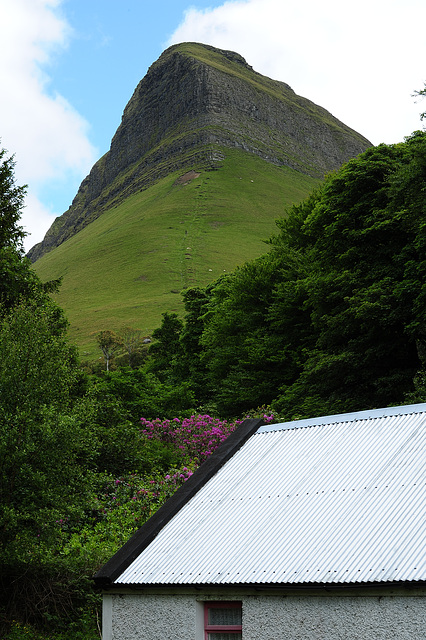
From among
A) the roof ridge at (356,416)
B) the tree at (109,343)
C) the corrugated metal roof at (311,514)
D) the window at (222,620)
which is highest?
the tree at (109,343)

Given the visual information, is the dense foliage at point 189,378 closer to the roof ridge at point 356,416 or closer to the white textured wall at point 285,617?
the white textured wall at point 285,617

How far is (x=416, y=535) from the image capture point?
9.41 m

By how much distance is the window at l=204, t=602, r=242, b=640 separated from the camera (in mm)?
10250

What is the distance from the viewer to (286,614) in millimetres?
9609

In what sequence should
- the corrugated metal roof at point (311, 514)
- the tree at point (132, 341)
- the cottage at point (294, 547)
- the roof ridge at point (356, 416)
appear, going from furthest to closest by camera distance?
1. the tree at point (132, 341)
2. the roof ridge at point (356, 416)
3. the corrugated metal roof at point (311, 514)
4. the cottage at point (294, 547)

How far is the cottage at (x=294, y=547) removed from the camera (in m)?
9.06

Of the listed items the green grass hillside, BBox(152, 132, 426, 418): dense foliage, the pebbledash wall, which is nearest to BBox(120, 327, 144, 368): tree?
the green grass hillside

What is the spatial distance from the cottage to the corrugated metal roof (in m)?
0.02

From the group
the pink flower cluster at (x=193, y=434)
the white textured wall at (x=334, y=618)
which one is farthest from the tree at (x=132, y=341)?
the white textured wall at (x=334, y=618)

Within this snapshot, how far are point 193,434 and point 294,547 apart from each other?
17.8 m

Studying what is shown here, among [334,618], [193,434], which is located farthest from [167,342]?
[334,618]

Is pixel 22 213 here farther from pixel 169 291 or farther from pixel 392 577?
pixel 169 291

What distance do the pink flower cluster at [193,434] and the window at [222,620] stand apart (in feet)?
51.7

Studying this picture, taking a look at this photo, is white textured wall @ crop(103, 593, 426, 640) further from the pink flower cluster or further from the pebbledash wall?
the pink flower cluster
